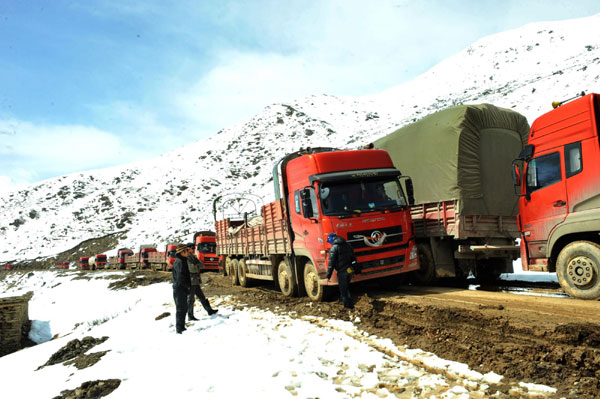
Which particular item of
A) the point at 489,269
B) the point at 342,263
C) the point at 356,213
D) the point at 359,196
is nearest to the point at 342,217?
the point at 356,213

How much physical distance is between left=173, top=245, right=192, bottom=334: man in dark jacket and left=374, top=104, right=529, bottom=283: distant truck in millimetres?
6156

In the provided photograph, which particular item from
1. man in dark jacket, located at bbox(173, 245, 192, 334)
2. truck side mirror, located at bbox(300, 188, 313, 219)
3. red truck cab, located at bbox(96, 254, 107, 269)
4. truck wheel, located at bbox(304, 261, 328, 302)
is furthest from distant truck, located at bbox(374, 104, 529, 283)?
red truck cab, located at bbox(96, 254, 107, 269)

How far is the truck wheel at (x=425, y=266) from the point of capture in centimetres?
1016

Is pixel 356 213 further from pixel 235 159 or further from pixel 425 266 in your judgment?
pixel 235 159

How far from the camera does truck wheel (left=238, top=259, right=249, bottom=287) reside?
15020 millimetres

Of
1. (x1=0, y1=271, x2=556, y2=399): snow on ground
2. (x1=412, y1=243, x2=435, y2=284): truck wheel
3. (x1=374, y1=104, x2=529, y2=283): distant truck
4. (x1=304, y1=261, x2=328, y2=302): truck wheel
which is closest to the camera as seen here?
(x1=0, y1=271, x2=556, y2=399): snow on ground

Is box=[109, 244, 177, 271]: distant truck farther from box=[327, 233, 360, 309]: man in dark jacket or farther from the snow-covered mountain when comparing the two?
box=[327, 233, 360, 309]: man in dark jacket

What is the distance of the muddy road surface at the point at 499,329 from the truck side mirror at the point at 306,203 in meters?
2.12

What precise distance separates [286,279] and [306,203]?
3035mm

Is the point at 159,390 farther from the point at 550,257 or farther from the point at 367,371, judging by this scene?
the point at 550,257

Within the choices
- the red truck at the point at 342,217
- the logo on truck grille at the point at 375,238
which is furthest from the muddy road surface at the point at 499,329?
the logo on truck grille at the point at 375,238

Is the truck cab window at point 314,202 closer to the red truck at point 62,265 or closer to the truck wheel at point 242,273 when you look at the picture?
the truck wheel at point 242,273

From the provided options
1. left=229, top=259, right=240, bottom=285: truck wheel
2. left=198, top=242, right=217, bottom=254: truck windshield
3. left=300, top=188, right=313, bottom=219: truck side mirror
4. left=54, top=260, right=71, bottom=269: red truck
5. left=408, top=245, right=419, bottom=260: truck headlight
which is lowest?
left=54, top=260, right=71, bottom=269: red truck

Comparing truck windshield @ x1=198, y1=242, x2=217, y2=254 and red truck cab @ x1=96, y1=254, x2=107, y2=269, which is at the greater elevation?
truck windshield @ x1=198, y1=242, x2=217, y2=254
